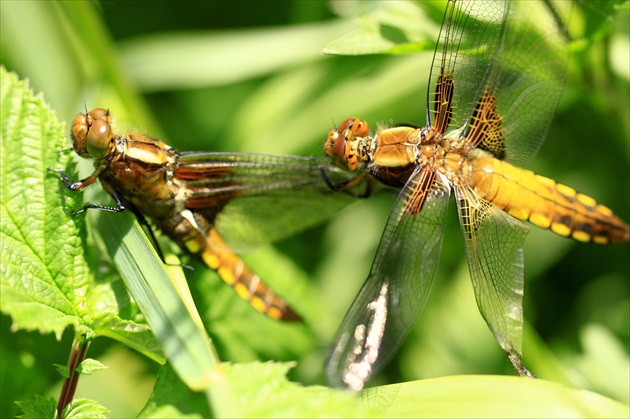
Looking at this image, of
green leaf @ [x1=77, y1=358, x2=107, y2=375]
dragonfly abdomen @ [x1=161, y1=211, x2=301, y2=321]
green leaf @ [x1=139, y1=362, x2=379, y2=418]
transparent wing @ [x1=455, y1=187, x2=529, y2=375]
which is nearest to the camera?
green leaf @ [x1=139, y1=362, x2=379, y2=418]

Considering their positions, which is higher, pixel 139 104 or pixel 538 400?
pixel 139 104

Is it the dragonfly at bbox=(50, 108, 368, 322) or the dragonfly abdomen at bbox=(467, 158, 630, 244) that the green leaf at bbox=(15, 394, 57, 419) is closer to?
the dragonfly at bbox=(50, 108, 368, 322)

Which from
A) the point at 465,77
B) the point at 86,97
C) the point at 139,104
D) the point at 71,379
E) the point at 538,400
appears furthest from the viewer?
the point at 139,104

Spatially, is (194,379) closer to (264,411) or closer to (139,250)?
(264,411)

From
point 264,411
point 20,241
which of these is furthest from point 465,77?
point 20,241

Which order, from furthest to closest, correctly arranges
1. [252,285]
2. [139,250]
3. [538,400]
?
[252,285] → [139,250] → [538,400]

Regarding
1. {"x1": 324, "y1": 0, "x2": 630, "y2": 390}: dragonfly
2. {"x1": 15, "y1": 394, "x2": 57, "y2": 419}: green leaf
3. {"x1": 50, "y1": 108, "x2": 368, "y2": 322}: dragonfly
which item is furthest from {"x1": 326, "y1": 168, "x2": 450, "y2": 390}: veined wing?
{"x1": 15, "y1": 394, "x2": 57, "y2": 419}: green leaf

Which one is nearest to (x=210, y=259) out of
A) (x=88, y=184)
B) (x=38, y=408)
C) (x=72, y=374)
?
(x=88, y=184)

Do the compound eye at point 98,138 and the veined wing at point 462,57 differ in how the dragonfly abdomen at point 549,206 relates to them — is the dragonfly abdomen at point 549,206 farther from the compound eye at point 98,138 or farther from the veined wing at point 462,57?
the compound eye at point 98,138
